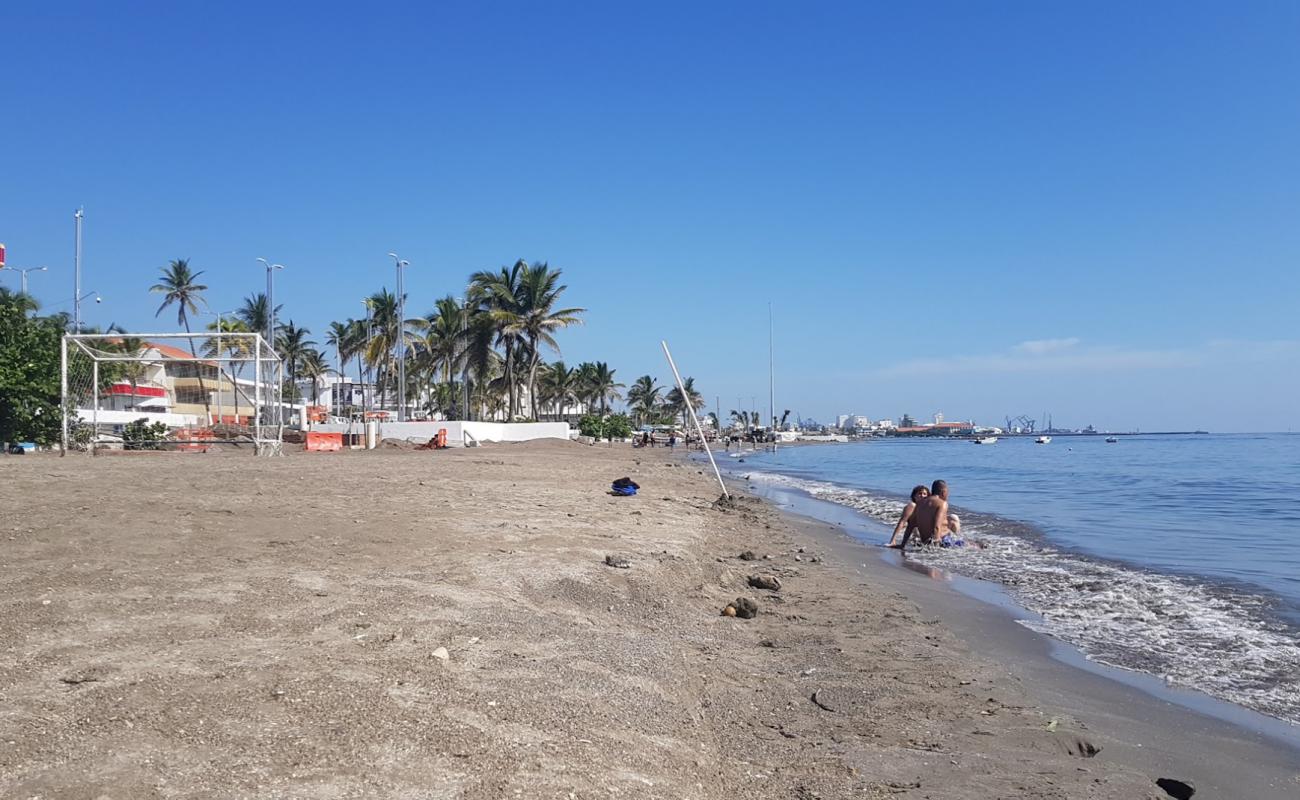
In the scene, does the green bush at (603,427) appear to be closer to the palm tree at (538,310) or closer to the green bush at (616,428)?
the green bush at (616,428)

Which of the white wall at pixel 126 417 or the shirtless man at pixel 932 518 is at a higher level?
the white wall at pixel 126 417

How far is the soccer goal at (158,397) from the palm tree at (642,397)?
66089 mm

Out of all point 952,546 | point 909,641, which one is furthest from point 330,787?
point 952,546

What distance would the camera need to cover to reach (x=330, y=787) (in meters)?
3.27

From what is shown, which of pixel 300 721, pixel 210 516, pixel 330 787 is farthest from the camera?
pixel 210 516

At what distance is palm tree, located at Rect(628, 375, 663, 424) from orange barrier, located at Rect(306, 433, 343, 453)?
101m

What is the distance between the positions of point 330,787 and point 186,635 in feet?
6.89

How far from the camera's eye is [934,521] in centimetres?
1460

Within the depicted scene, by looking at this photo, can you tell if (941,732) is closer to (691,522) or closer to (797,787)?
(797,787)

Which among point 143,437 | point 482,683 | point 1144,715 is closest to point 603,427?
point 143,437

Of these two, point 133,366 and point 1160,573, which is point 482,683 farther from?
point 133,366

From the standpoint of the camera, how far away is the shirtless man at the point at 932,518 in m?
14.6

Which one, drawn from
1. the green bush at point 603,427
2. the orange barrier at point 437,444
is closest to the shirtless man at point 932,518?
the orange barrier at point 437,444

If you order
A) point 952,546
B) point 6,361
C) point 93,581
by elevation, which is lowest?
point 952,546
